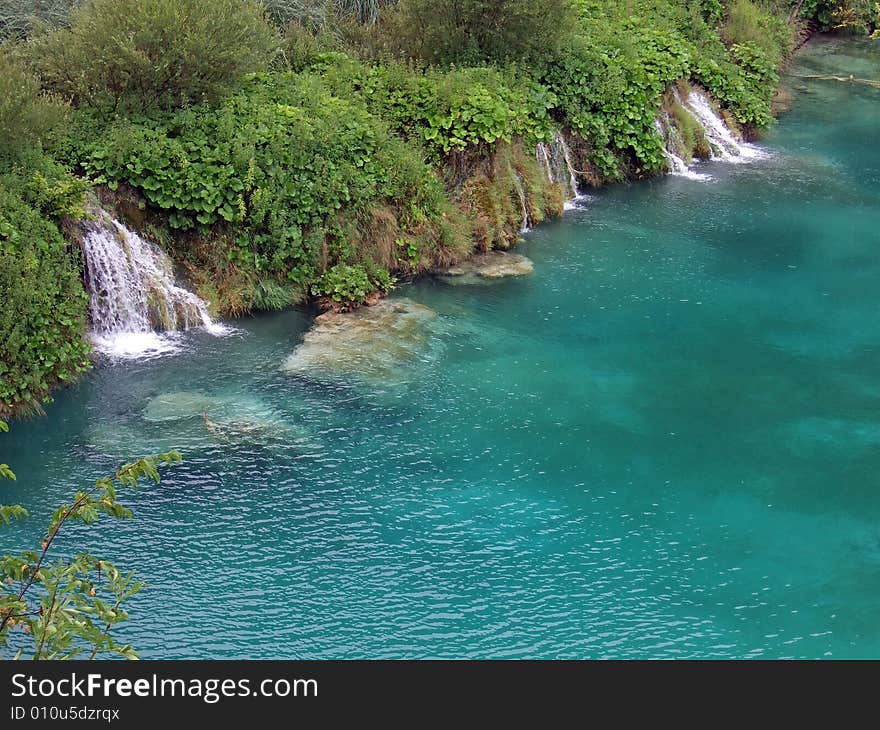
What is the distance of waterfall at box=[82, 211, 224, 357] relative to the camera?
696 inches

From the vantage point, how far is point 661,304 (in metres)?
20.5

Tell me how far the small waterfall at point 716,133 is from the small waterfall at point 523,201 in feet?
21.9

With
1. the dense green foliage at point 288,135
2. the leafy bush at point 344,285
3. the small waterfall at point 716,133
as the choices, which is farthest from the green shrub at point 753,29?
the leafy bush at point 344,285

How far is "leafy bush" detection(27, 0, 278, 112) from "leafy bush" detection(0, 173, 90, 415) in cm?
284

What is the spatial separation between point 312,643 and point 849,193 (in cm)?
1958

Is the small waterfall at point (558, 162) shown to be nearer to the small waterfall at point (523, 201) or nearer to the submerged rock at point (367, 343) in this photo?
the small waterfall at point (523, 201)

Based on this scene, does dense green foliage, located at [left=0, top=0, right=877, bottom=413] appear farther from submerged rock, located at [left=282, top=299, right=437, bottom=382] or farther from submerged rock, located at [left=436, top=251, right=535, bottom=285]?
submerged rock, located at [left=282, top=299, right=437, bottom=382]

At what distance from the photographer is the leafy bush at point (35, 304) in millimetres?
15680

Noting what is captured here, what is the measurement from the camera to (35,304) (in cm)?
1605

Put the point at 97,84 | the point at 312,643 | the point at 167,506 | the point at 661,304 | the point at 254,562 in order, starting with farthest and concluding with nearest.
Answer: the point at 661,304
the point at 97,84
the point at 167,506
the point at 254,562
the point at 312,643

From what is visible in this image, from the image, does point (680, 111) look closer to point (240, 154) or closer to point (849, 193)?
point (849, 193)

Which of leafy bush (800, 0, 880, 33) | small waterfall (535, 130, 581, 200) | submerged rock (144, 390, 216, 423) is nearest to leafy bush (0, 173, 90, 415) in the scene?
submerged rock (144, 390, 216, 423)

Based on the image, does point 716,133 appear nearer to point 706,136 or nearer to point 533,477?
point 706,136

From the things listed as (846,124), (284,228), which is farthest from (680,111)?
(284,228)
